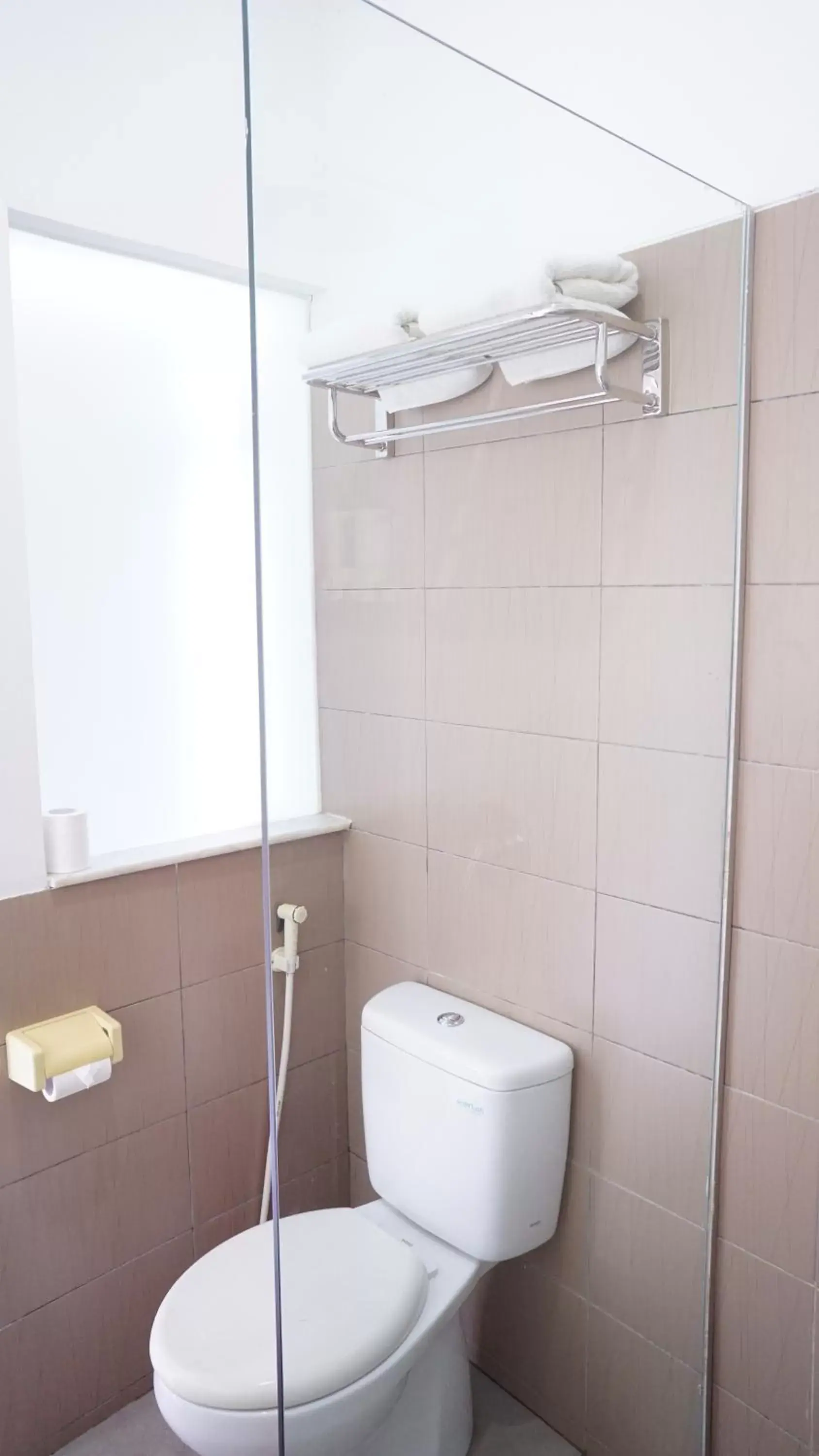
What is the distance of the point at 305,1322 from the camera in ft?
3.71

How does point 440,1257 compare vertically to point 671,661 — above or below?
below

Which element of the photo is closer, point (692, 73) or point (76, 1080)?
point (692, 73)

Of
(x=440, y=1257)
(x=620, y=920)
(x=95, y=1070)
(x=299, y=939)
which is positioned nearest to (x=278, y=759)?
(x=299, y=939)

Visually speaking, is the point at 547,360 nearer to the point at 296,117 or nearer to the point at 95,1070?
the point at 296,117

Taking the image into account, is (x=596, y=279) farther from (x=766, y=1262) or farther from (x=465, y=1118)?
(x=766, y=1262)

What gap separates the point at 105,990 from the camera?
1845 mm

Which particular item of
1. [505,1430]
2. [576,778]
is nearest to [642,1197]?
[505,1430]

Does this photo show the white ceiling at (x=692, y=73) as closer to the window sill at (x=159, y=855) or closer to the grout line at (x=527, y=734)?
the grout line at (x=527, y=734)

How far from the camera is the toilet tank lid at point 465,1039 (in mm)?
1208

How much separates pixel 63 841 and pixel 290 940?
827mm

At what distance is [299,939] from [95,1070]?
83cm

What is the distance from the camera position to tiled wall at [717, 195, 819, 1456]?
4.26 ft

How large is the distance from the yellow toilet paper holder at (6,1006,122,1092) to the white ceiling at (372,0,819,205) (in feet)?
5.40

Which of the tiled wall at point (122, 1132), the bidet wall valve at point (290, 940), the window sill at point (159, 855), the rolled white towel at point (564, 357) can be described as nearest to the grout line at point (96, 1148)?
the tiled wall at point (122, 1132)
